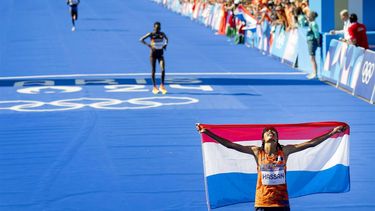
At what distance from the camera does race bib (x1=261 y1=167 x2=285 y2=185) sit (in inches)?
449

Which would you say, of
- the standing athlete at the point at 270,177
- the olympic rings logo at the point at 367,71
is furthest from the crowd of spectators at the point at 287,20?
the standing athlete at the point at 270,177

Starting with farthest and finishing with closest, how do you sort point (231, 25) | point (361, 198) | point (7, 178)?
point (231, 25) → point (7, 178) → point (361, 198)

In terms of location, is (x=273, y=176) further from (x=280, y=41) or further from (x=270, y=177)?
(x=280, y=41)

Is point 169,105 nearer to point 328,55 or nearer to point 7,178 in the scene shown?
point 328,55

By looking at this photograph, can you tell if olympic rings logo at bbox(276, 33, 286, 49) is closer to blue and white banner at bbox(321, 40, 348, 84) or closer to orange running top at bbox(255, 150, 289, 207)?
blue and white banner at bbox(321, 40, 348, 84)

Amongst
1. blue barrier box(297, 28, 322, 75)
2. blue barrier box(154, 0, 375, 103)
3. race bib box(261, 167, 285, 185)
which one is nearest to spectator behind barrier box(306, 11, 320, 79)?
blue barrier box(154, 0, 375, 103)

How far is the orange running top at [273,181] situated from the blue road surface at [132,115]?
10.9 ft

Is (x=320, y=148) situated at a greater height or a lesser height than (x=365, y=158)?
greater

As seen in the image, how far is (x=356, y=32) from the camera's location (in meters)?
26.6

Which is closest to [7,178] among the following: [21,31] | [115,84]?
[115,84]

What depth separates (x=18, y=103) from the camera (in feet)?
85.1

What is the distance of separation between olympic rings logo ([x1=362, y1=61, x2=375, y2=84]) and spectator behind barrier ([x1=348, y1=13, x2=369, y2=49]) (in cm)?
174

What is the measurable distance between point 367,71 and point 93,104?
6.77 m

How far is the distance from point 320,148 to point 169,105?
1179 cm
